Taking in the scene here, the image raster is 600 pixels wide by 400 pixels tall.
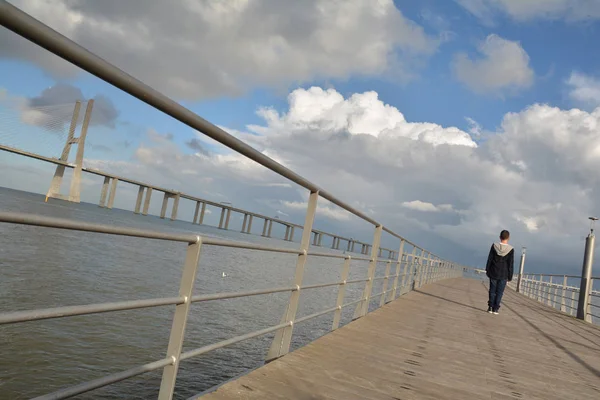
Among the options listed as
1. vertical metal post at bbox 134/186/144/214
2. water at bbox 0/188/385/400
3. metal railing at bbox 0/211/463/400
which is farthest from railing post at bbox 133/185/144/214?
metal railing at bbox 0/211/463/400

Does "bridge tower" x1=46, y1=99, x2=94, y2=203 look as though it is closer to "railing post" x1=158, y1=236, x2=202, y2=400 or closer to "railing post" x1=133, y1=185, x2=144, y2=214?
"railing post" x1=133, y1=185, x2=144, y2=214

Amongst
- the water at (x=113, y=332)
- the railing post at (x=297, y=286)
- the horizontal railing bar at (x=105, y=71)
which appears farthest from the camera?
the water at (x=113, y=332)

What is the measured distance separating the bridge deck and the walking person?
2.52m

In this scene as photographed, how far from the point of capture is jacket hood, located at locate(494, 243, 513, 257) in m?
9.13

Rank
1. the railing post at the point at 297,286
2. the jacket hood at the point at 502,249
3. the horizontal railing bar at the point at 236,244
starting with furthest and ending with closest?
1. the jacket hood at the point at 502,249
2. the railing post at the point at 297,286
3. the horizontal railing bar at the point at 236,244

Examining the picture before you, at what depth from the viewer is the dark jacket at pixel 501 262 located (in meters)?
9.00

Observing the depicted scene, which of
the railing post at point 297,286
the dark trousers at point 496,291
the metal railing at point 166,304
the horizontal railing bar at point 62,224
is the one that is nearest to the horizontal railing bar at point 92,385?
the metal railing at point 166,304

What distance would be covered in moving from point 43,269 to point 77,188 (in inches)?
1906

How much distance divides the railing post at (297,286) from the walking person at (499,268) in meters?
6.82

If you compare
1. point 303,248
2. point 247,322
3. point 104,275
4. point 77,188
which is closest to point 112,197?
point 77,188

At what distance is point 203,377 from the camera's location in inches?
184

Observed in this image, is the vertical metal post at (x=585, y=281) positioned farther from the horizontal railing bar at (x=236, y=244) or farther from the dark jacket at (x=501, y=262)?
the horizontal railing bar at (x=236, y=244)

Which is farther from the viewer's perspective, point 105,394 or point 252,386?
point 105,394

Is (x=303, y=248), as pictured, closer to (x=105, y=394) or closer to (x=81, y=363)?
(x=105, y=394)
